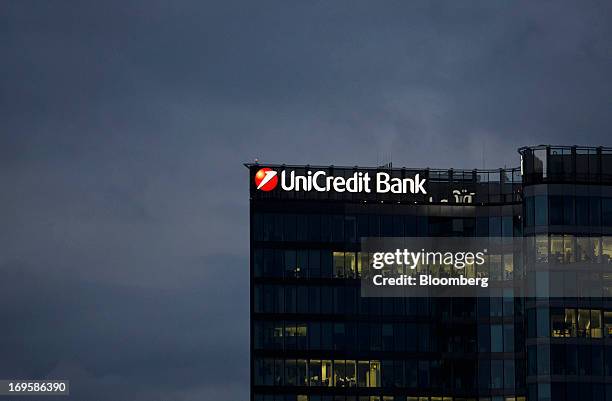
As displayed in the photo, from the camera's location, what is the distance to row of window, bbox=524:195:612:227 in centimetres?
16975

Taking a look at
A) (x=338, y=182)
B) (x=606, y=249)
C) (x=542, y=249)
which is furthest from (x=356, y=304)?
(x=606, y=249)

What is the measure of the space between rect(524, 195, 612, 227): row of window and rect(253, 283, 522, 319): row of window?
44.0ft

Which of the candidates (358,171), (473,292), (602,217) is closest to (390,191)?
(358,171)

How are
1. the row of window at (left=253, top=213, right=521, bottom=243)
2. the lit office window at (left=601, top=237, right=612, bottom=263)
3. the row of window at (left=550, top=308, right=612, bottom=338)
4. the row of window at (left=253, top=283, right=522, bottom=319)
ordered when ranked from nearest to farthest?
the row of window at (left=550, top=308, right=612, bottom=338) < the lit office window at (left=601, top=237, right=612, bottom=263) < the row of window at (left=253, top=283, right=522, bottom=319) < the row of window at (left=253, top=213, right=521, bottom=243)

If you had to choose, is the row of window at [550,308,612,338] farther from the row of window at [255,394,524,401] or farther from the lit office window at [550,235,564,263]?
the row of window at [255,394,524,401]

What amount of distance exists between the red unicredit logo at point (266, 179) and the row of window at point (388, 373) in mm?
21810

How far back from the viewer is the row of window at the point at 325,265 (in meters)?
180

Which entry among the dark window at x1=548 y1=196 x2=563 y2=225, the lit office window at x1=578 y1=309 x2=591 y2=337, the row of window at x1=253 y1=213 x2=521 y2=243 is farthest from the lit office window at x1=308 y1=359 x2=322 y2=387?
the dark window at x1=548 y1=196 x2=563 y2=225

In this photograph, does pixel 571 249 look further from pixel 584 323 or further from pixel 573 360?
pixel 573 360

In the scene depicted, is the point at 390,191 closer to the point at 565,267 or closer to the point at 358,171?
the point at 358,171

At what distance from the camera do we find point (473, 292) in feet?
601

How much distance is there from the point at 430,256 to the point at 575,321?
78.2 feet

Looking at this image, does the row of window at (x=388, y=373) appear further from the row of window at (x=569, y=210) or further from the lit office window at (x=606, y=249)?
the row of window at (x=569, y=210)

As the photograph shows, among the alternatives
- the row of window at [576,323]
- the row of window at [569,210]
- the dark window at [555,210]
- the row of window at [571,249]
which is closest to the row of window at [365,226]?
the row of window at [569,210]
